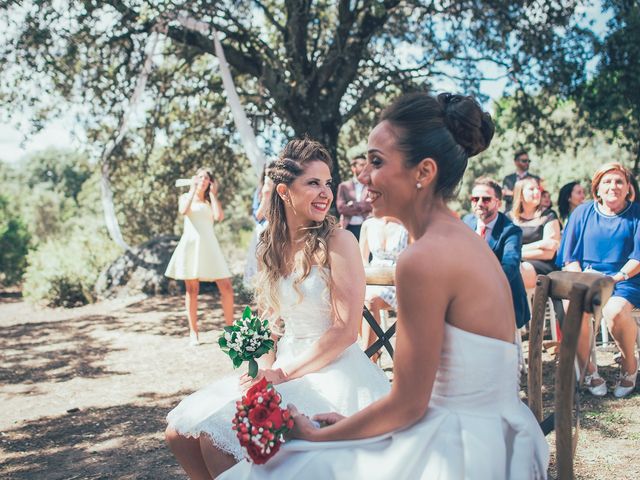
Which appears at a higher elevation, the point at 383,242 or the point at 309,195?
the point at 309,195

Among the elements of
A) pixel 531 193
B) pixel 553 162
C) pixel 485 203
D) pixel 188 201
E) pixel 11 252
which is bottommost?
pixel 11 252

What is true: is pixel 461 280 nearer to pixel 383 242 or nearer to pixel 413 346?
pixel 413 346

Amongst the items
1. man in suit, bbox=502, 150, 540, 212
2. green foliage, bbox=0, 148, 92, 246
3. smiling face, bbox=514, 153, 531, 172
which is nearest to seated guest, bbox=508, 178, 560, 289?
man in suit, bbox=502, 150, 540, 212

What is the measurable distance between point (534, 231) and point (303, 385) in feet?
15.0

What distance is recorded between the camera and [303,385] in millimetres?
2523

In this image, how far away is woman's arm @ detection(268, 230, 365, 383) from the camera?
262cm

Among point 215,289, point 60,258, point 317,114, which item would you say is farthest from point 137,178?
point 317,114

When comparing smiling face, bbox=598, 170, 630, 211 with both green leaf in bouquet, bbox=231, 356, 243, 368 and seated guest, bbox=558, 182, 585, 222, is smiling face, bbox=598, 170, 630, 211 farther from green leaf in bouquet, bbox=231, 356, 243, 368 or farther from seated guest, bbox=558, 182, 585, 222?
green leaf in bouquet, bbox=231, 356, 243, 368

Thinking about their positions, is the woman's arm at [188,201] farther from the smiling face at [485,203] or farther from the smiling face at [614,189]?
the smiling face at [614,189]

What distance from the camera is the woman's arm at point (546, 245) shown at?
6168 millimetres

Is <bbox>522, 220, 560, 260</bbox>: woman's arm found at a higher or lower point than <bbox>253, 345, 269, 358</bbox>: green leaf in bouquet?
higher

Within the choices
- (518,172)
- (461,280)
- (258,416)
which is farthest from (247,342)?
(518,172)

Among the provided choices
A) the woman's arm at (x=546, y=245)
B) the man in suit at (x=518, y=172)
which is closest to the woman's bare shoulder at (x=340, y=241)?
the woman's arm at (x=546, y=245)

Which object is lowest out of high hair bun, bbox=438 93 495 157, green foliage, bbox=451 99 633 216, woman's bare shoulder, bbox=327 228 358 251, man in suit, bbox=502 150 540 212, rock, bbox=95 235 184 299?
rock, bbox=95 235 184 299
